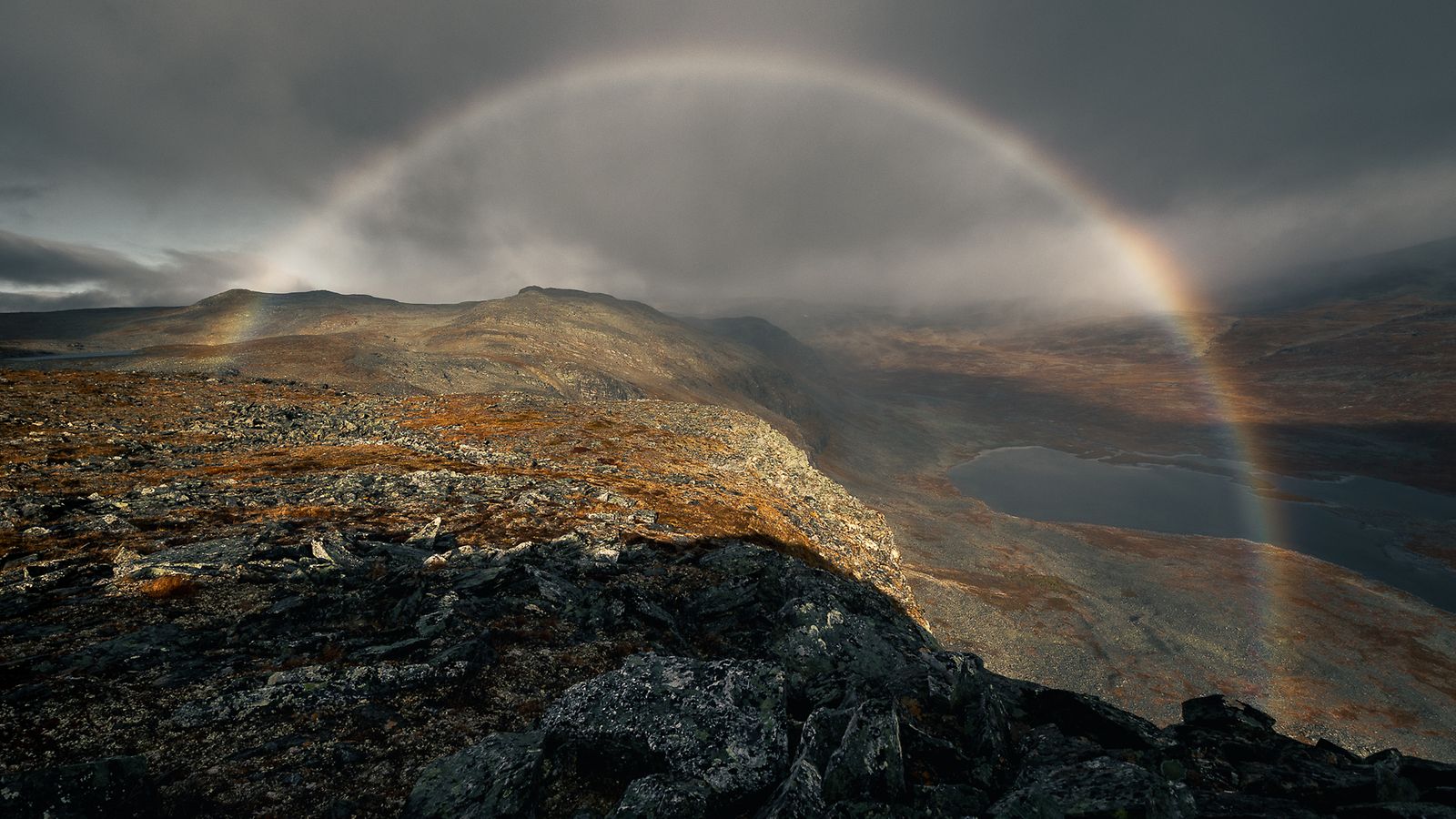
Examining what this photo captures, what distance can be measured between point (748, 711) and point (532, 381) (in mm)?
87045

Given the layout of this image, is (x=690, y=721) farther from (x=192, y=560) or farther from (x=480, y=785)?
(x=192, y=560)

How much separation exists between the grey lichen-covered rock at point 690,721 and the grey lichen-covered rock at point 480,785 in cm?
96

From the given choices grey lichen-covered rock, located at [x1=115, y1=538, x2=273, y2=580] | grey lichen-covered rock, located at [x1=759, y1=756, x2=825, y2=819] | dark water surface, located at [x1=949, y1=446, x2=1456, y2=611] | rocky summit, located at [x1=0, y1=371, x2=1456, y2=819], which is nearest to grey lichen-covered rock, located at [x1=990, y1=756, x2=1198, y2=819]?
rocky summit, located at [x1=0, y1=371, x2=1456, y2=819]

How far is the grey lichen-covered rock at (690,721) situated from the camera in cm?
805

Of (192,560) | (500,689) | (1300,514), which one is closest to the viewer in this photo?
(500,689)

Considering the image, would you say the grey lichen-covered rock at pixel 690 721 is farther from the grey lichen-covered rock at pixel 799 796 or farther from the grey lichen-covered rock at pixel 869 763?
the grey lichen-covered rock at pixel 869 763

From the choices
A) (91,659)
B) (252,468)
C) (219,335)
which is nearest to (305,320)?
(219,335)

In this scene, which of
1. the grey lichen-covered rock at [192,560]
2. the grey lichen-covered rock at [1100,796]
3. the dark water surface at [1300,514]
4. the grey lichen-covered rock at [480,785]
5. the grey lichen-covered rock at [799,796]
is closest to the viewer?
the grey lichen-covered rock at [1100,796]

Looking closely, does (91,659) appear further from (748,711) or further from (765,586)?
(765,586)

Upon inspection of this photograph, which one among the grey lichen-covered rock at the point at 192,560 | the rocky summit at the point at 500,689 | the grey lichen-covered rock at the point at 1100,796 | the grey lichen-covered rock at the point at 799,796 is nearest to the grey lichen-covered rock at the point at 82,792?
the rocky summit at the point at 500,689

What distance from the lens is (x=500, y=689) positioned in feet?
34.0

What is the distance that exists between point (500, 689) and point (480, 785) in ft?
10.5

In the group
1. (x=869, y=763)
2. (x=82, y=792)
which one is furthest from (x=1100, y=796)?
(x=82, y=792)

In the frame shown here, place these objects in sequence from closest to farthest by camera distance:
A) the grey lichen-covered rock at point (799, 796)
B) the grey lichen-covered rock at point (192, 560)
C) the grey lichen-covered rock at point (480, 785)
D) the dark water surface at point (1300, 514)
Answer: the grey lichen-covered rock at point (799, 796)
the grey lichen-covered rock at point (480, 785)
the grey lichen-covered rock at point (192, 560)
the dark water surface at point (1300, 514)
